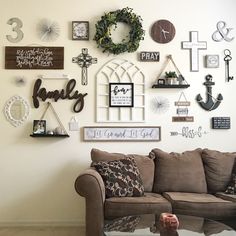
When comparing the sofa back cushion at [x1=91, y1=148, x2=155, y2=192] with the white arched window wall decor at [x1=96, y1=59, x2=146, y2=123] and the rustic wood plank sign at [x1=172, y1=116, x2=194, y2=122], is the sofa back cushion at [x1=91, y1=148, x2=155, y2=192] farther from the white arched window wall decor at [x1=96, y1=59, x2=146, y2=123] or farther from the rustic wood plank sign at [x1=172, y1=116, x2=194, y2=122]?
the rustic wood plank sign at [x1=172, y1=116, x2=194, y2=122]

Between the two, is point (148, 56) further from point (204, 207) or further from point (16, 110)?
point (204, 207)

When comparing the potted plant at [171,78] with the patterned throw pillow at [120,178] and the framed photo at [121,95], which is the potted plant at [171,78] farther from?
the patterned throw pillow at [120,178]

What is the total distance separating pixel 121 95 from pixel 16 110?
122cm

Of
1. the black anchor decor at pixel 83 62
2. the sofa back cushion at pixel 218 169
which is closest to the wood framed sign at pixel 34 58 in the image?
the black anchor decor at pixel 83 62

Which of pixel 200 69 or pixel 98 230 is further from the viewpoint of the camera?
pixel 200 69

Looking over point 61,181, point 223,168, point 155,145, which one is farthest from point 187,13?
point 61,181

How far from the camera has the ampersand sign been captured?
3.84m

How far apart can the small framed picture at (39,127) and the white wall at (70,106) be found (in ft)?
0.29

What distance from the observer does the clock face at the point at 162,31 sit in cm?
379

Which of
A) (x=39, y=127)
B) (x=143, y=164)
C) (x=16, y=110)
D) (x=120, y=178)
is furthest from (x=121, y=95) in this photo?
(x=16, y=110)

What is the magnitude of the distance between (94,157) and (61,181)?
613 mm

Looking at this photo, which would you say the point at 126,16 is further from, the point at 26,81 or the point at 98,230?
the point at 98,230

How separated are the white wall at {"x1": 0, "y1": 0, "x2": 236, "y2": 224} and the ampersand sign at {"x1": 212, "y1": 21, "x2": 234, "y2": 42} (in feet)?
0.16

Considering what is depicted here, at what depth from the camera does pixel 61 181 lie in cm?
368
